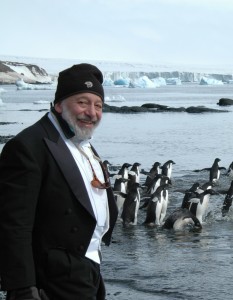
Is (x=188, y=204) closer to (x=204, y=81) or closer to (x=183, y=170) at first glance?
(x=183, y=170)

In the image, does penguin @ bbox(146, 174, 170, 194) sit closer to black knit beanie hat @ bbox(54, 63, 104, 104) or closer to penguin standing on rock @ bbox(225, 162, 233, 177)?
penguin standing on rock @ bbox(225, 162, 233, 177)

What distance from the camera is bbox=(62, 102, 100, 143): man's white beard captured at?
9.52 ft

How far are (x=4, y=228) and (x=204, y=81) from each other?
96.6 metres

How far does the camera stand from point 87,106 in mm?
2938

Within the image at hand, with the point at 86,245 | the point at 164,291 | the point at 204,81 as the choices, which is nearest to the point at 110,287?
the point at 164,291

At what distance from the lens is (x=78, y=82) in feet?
9.57

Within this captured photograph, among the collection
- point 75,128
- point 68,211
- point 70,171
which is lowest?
point 68,211

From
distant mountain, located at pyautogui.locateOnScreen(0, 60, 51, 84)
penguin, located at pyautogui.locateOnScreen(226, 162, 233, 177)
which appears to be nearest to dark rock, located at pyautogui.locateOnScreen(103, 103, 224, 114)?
penguin, located at pyautogui.locateOnScreen(226, 162, 233, 177)

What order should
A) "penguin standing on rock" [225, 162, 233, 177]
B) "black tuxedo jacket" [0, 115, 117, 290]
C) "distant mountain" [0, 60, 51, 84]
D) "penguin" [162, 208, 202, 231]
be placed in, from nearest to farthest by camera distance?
1. "black tuxedo jacket" [0, 115, 117, 290]
2. "penguin" [162, 208, 202, 231]
3. "penguin standing on rock" [225, 162, 233, 177]
4. "distant mountain" [0, 60, 51, 84]

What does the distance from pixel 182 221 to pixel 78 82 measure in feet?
24.0

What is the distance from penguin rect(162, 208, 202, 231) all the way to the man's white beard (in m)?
7.11

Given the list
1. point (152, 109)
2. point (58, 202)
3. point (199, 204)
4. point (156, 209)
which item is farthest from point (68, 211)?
Answer: point (152, 109)

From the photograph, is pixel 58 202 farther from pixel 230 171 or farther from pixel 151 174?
pixel 230 171

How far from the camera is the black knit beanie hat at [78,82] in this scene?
2.92m
